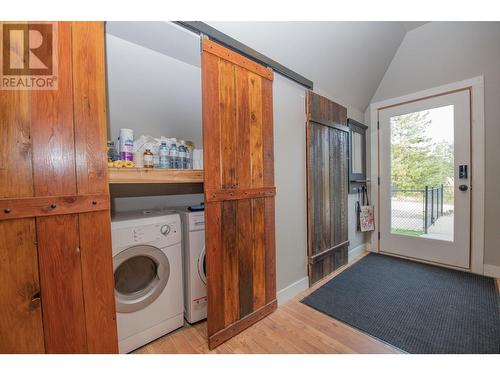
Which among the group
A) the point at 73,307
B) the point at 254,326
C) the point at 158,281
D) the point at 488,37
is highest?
the point at 488,37

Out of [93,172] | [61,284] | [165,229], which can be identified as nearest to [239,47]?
[93,172]

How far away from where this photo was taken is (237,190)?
145cm

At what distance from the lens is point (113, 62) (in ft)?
4.95

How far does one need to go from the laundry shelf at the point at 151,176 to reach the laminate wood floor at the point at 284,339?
3.53 ft

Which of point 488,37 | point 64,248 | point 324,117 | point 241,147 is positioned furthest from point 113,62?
point 488,37

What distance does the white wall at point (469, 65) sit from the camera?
7.04ft

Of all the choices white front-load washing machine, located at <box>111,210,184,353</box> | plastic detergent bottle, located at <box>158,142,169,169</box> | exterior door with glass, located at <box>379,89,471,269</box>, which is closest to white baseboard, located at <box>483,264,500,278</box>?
exterior door with glass, located at <box>379,89,471,269</box>

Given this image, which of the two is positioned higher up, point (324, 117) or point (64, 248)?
point (324, 117)

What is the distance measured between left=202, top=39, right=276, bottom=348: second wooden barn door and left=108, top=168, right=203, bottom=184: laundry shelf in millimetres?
146

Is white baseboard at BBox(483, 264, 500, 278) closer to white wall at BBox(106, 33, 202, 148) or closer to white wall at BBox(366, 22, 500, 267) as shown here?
white wall at BBox(366, 22, 500, 267)

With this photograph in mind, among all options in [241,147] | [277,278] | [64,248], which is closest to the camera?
[64,248]

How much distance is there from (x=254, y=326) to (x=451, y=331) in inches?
53.1
